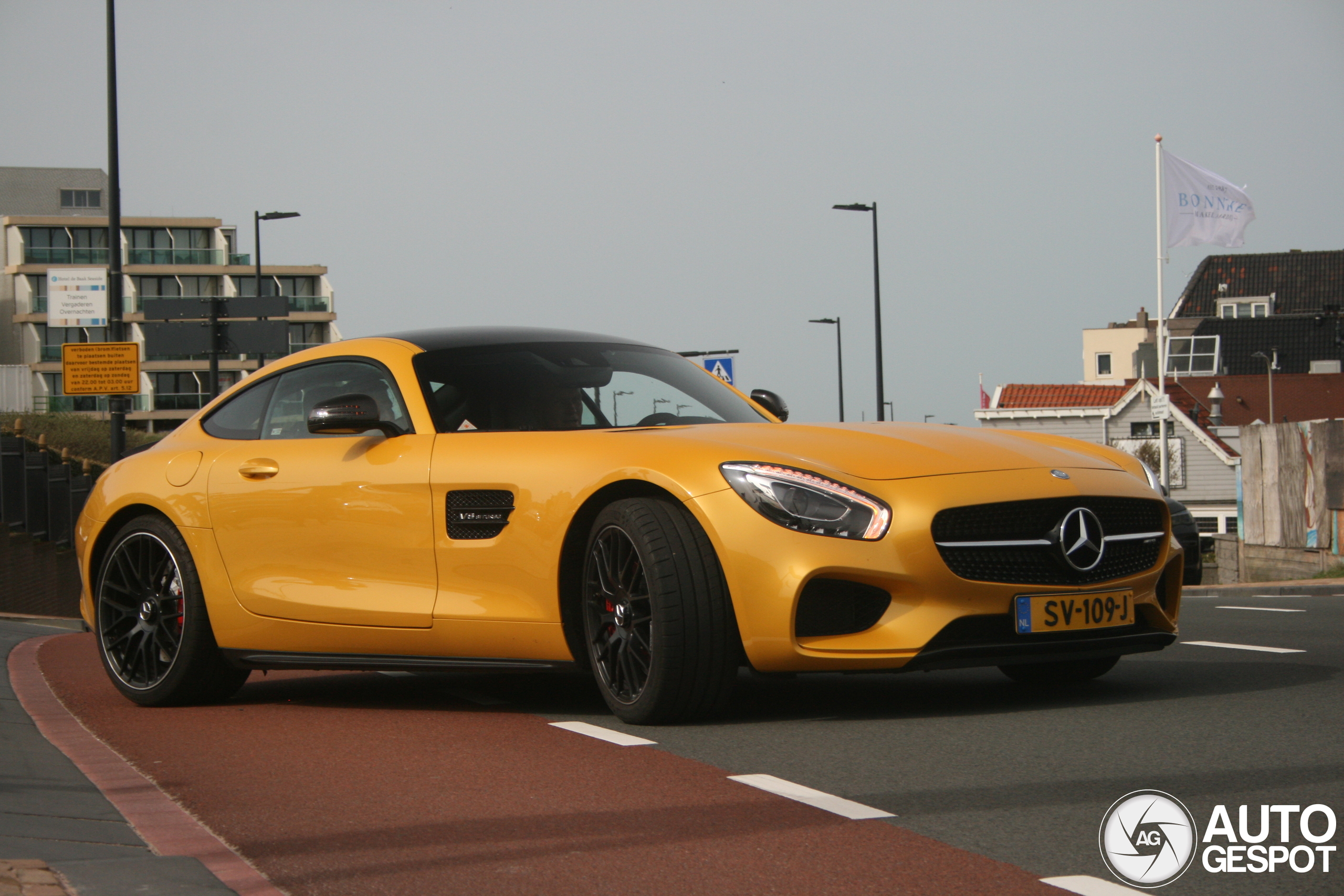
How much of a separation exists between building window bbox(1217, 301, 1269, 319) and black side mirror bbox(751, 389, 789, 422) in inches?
3249

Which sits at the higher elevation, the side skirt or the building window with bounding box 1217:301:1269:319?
the building window with bounding box 1217:301:1269:319

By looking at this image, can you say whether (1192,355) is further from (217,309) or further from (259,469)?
(259,469)

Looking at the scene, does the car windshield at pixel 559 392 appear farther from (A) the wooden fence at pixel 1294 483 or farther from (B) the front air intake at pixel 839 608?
(A) the wooden fence at pixel 1294 483

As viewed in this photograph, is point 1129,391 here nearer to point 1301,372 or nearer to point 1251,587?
point 1301,372

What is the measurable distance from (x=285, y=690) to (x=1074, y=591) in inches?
154

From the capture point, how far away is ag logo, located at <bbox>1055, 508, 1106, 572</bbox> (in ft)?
18.2

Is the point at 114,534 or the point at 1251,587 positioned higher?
the point at 114,534

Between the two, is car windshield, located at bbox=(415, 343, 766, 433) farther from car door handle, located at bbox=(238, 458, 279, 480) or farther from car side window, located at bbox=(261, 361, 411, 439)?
car door handle, located at bbox=(238, 458, 279, 480)

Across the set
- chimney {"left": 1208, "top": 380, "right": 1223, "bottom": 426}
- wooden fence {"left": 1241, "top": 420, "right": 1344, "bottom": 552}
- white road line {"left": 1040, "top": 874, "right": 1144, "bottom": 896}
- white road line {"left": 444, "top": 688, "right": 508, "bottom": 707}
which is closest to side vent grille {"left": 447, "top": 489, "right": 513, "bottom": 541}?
white road line {"left": 444, "top": 688, "right": 508, "bottom": 707}

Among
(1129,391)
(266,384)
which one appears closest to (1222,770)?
(266,384)

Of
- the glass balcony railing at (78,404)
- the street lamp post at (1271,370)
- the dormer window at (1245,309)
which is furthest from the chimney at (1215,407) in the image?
the glass balcony railing at (78,404)

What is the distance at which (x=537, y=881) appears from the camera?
11.8 feet

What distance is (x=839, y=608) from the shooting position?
5422 millimetres

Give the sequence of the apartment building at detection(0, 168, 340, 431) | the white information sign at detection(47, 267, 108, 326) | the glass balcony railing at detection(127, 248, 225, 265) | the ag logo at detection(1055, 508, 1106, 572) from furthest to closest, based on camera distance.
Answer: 1. the glass balcony railing at detection(127, 248, 225, 265)
2. the apartment building at detection(0, 168, 340, 431)
3. the white information sign at detection(47, 267, 108, 326)
4. the ag logo at detection(1055, 508, 1106, 572)
